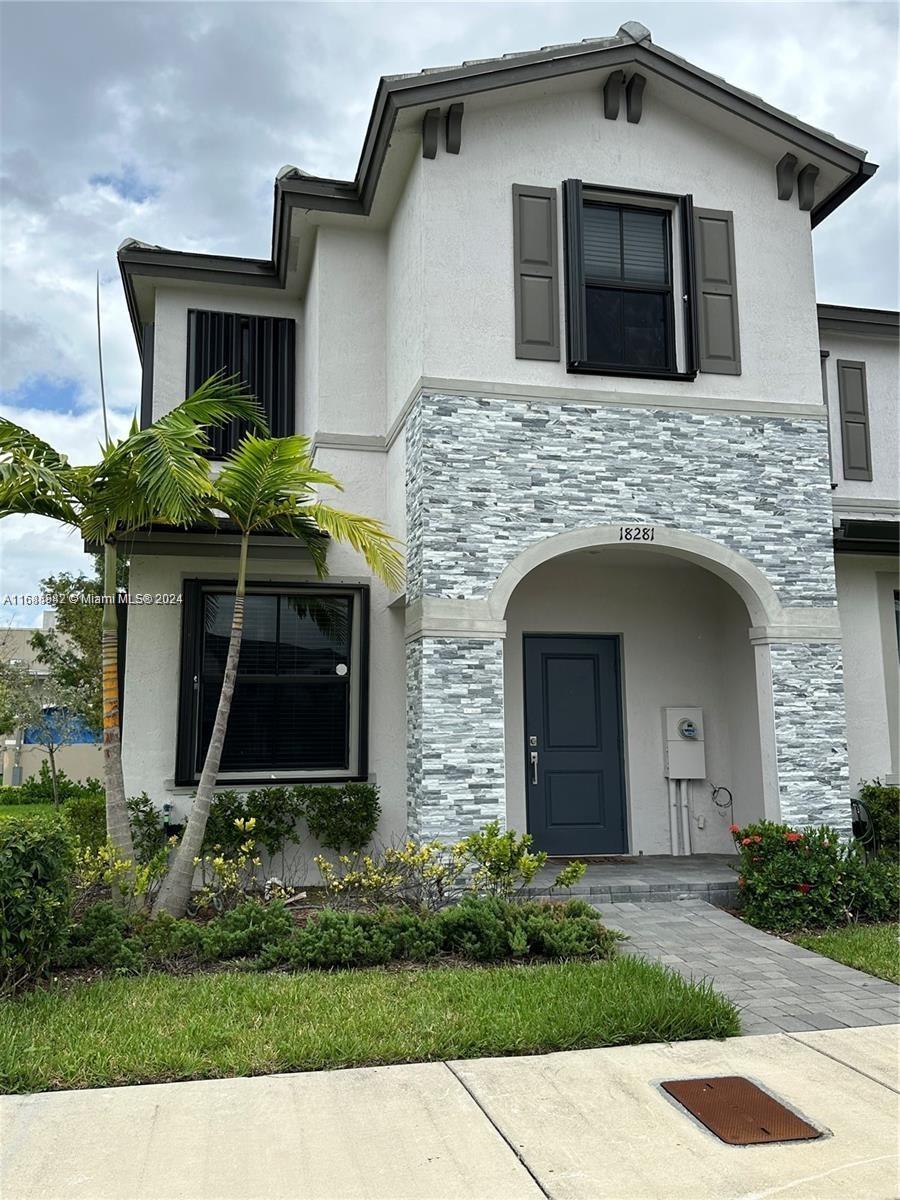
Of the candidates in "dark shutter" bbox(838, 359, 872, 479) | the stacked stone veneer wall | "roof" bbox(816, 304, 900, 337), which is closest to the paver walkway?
the stacked stone veneer wall

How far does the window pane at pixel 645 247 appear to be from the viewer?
9.41 meters

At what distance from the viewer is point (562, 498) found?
8.80 metres

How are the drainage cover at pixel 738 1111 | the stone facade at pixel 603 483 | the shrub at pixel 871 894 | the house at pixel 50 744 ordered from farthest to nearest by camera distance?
1. the house at pixel 50 744
2. the stone facade at pixel 603 483
3. the shrub at pixel 871 894
4. the drainage cover at pixel 738 1111

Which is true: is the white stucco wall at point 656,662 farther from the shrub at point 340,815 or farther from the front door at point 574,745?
the shrub at point 340,815

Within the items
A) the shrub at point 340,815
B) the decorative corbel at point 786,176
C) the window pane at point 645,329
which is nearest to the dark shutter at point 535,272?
the window pane at point 645,329

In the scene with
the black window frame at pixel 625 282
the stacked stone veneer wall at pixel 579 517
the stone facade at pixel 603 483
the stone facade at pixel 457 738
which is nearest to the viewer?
the stone facade at pixel 457 738

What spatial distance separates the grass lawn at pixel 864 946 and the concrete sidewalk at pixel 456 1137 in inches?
74.6

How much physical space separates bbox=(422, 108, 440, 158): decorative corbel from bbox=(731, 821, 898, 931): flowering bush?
700 cm

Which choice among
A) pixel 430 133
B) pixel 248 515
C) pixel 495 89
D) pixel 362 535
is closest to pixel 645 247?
pixel 495 89

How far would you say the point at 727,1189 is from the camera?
349 centimetres

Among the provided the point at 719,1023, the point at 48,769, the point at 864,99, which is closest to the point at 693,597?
the point at 864,99

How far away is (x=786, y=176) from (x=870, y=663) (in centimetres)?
540

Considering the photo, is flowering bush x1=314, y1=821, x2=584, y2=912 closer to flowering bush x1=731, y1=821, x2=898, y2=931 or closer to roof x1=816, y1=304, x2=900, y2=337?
flowering bush x1=731, y1=821, x2=898, y2=931

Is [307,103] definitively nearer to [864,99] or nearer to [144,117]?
[144,117]
